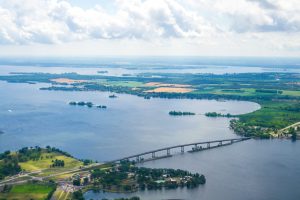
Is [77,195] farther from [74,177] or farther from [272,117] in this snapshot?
[272,117]

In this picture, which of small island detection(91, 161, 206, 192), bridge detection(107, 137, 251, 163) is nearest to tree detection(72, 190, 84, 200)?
small island detection(91, 161, 206, 192)

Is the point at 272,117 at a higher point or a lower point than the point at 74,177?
higher

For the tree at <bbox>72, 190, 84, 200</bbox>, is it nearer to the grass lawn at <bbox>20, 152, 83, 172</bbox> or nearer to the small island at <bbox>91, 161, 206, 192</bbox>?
the small island at <bbox>91, 161, 206, 192</bbox>

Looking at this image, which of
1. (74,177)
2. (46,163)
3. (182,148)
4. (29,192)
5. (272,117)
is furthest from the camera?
(272,117)

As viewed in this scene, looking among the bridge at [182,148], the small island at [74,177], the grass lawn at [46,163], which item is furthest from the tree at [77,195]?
the bridge at [182,148]

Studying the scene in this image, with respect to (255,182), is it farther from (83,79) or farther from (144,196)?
(83,79)

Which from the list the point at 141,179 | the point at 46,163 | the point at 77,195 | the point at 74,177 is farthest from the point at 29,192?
the point at 141,179

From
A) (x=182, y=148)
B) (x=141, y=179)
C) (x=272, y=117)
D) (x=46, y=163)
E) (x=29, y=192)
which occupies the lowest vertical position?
(x=29, y=192)
